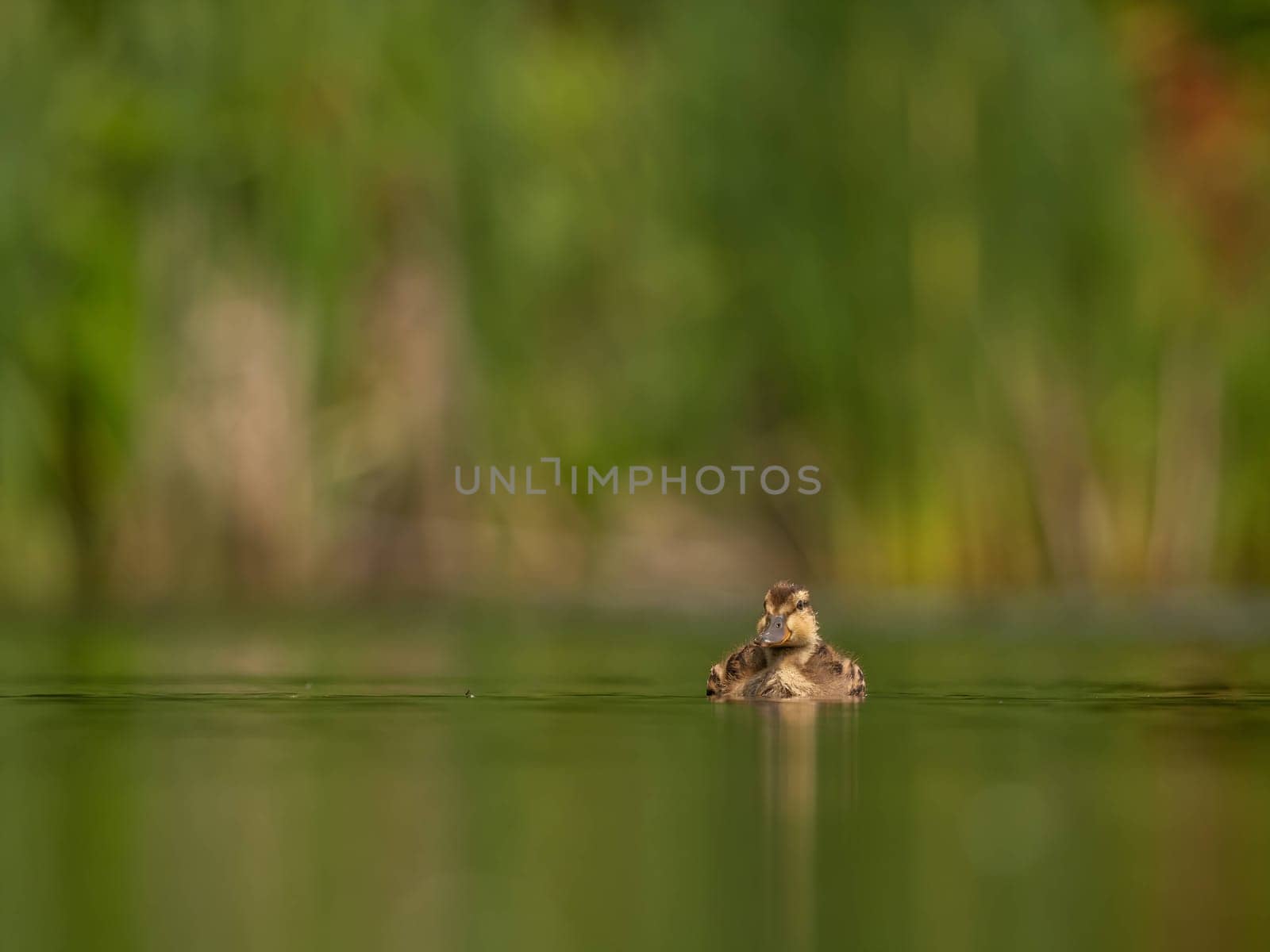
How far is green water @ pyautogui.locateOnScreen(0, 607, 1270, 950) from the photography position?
3941mm

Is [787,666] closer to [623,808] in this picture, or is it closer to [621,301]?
[623,808]

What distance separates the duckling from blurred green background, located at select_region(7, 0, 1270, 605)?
A: 549cm

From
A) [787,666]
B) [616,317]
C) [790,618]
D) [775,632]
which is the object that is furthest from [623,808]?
[616,317]

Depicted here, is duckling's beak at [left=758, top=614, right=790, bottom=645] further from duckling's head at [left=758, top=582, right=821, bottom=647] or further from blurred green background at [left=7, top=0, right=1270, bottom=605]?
blurred green background at [left=7, top=0, right=1270, bottom=605]

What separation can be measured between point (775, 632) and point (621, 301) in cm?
655

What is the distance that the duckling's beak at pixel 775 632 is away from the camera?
7711 millimetres

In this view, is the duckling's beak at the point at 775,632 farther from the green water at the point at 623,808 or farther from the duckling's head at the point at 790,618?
the green water at the point at 623,808

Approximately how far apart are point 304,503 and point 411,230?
Answer: 6.25 feet

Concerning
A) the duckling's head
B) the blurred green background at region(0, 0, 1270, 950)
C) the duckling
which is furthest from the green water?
the blurred green background at region(0, 0, 1270, 950)

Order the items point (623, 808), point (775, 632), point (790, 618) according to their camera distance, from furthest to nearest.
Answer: point (790, 618) < point (775, 632) < point (623, 808)

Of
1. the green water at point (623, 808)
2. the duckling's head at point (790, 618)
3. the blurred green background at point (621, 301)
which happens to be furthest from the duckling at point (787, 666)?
the blurred green background at point (621, 301)

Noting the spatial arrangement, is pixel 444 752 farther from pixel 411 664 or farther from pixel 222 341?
pixel 222 341

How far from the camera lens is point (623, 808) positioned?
521 centimetres

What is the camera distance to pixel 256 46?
13562mm
